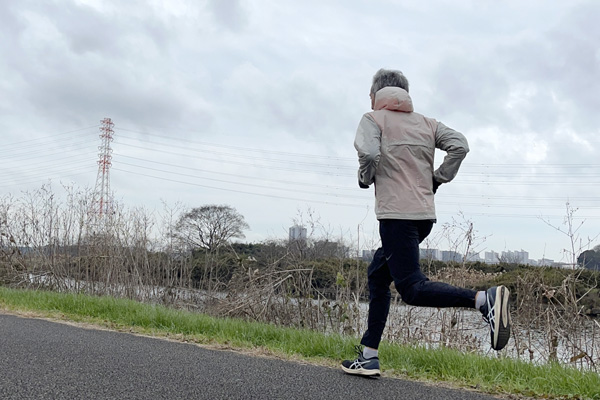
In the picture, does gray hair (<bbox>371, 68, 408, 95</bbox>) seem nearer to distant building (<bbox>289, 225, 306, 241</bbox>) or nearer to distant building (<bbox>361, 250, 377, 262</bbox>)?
distant building (<bbox>361, 250, 377, 262</bbox>)

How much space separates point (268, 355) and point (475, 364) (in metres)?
1.64

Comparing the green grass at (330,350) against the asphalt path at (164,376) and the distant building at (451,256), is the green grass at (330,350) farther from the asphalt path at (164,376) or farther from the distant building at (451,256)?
the distant building at (451,256)

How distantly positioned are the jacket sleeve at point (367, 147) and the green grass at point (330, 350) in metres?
1.51

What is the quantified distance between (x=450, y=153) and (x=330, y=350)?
6.46 ft

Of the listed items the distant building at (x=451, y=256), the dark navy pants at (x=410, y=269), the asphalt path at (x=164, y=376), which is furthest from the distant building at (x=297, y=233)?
the dark navy pants at (x=410, y=269)

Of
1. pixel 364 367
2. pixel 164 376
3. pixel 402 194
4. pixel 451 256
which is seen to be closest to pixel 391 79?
pixel 402 194

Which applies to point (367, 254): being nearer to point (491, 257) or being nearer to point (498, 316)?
point (491, 257)

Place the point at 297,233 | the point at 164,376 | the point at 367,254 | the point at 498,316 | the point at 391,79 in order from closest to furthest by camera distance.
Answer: the point at 498,316 → the point at 164,376 → the point at 391,79 → the point at 367,254 → the point at 297,233

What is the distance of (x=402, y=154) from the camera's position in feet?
11.5

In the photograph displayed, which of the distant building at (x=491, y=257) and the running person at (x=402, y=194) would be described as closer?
the running person at (x=402, y=194)

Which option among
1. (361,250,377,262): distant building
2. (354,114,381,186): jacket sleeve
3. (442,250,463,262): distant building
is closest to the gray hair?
(354,114,381,186): jacket sleeve

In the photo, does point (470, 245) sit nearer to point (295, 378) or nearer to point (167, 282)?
point (295, 378)

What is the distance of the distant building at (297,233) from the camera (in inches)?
347

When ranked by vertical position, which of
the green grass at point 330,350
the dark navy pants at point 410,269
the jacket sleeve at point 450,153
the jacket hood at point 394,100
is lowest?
the green grass at point 330,350
